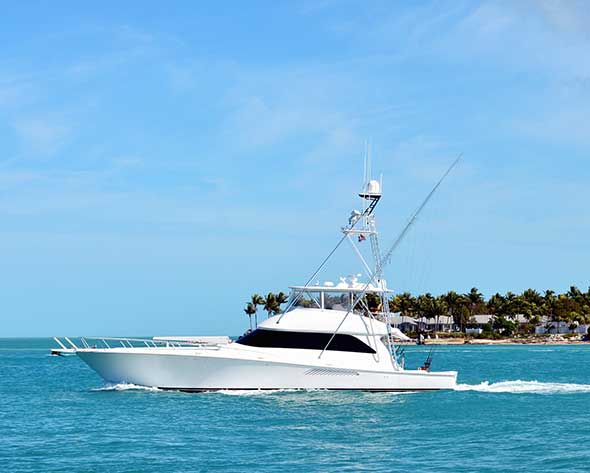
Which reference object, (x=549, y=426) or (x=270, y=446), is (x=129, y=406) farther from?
(x=549, y=426)

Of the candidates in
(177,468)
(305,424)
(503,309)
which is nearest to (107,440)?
(177,468)

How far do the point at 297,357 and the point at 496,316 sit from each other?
112999 millimetres

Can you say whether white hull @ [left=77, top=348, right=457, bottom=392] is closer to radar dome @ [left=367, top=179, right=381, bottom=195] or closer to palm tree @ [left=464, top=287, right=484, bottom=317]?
radar dome @ [left=367, top=179, right=381, bottom=195]

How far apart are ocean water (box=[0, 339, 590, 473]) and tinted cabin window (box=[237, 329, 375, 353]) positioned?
65.9 inches

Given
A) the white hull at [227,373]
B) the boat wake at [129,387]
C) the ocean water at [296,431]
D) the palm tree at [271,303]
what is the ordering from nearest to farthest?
the ocean water at [296,431] < the white hull at [227,373] < the boat wake at [129,387] < the palm tree at [271,303]

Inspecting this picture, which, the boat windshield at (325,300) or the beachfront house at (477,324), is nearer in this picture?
the boat windshield at (325,300)

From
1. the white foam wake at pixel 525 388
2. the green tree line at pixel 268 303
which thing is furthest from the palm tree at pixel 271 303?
the white foam wake at pixel 525 388

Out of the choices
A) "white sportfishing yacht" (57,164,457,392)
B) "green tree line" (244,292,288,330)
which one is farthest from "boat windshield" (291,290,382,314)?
"green tree line" (244,292,288,330)

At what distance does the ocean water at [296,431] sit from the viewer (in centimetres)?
1859

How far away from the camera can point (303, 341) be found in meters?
29.5

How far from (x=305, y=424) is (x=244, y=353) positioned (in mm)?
6301

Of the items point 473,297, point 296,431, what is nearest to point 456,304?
point 473,297

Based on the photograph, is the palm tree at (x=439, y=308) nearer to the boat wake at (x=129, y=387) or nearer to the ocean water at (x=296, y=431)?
the ocean water at (x=296, y=431)

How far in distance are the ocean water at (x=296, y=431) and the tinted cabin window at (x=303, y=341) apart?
1675 mm
